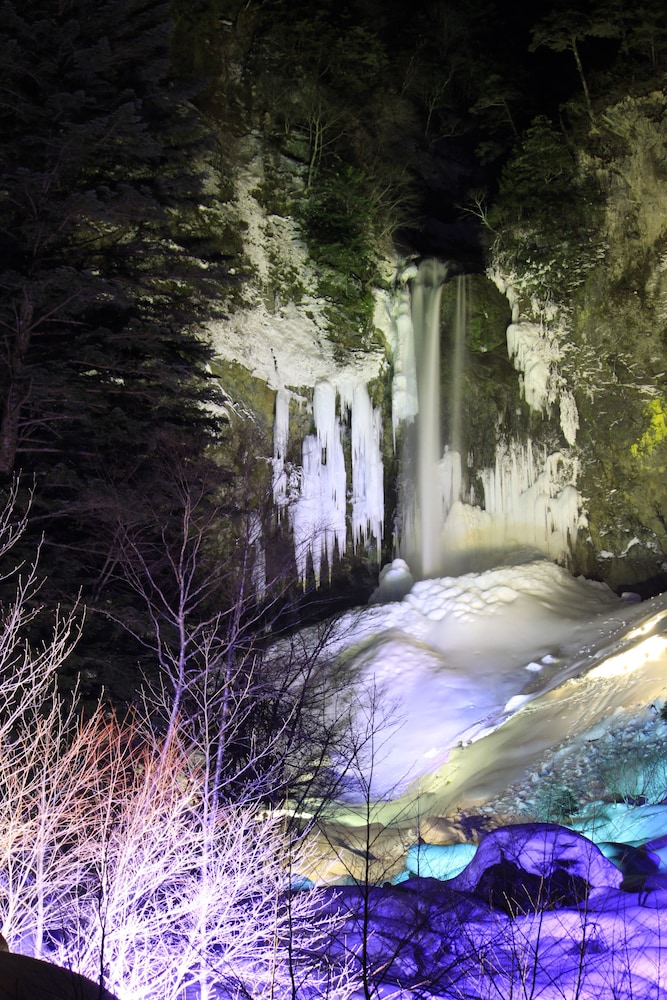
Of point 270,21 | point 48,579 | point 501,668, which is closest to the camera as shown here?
point 48,579

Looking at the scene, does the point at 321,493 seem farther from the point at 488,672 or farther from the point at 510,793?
the point at 510,793

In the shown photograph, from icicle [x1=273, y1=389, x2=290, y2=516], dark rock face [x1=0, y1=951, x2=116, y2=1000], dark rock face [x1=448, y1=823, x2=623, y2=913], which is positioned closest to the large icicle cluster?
icicle [x1=273, y1=389, x2=290, y2=516]

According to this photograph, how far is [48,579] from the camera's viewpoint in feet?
37.3

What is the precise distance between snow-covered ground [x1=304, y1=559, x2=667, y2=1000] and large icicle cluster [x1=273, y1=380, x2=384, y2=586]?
6.26 ft


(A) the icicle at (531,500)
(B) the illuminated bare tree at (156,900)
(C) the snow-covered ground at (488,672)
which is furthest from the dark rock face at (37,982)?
(A) the icicle at (531,500)

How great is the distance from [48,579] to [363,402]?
37.2 ft

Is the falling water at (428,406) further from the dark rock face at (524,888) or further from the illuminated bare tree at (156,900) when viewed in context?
the dark rock face at (524,888)

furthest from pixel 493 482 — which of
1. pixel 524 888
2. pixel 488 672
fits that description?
pixel 524 888

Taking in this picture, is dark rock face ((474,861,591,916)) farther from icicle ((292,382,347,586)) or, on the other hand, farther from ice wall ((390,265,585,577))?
ice wall ((390,265,585,577))

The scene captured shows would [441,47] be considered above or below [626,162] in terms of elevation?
above

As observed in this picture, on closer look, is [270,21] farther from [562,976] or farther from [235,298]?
[562,976]

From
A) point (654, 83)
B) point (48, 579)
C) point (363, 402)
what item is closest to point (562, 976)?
point (48, 579)

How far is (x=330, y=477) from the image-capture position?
20141 millimetres

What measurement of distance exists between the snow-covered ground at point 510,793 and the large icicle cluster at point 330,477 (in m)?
1.91
